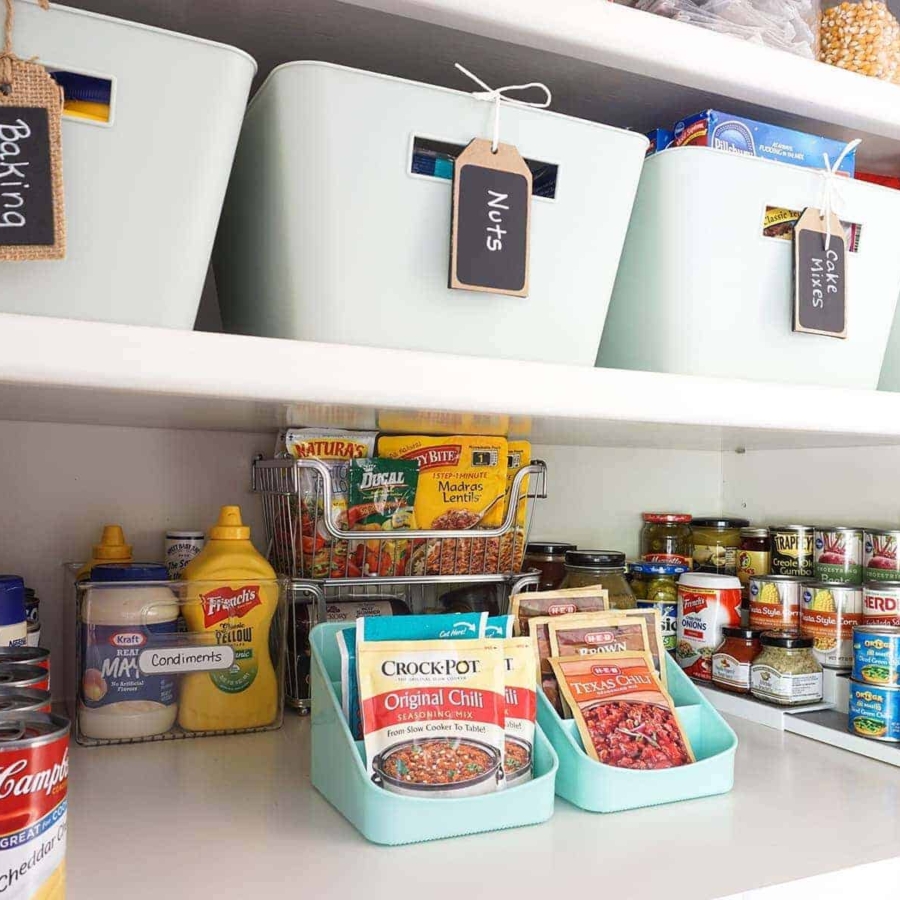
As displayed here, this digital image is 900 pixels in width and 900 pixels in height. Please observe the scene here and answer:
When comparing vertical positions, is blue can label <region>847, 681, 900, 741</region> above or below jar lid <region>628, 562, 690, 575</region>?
below

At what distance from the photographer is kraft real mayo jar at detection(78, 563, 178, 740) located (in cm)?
102

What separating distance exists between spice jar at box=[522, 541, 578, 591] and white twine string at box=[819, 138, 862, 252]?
574 mm

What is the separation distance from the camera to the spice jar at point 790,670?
1.20 meters

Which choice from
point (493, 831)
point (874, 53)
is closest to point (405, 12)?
point (874, 53)

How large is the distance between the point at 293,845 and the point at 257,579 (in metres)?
0.38

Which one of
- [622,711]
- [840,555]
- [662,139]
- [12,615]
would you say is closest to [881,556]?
[840,555]

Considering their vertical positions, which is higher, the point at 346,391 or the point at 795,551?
the point at 346,391

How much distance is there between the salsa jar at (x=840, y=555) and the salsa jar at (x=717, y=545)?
16 cm

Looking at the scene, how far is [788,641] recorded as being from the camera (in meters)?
1.20

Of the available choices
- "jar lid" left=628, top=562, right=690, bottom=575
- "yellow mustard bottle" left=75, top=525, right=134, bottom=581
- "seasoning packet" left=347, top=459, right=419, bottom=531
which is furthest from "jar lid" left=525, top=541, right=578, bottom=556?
"yellow mustard bottle" left=75, top=525, right=134, bottom=581

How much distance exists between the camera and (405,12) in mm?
813

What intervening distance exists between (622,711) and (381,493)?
0.42 meters

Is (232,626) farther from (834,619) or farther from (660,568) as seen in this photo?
(834,619)

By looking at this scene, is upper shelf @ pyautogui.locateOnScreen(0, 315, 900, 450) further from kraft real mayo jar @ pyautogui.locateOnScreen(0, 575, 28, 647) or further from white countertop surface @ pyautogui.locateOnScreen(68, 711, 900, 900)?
white countertop surface @ pyautogui.locateOnScreen(68, 711, 900, 900)
